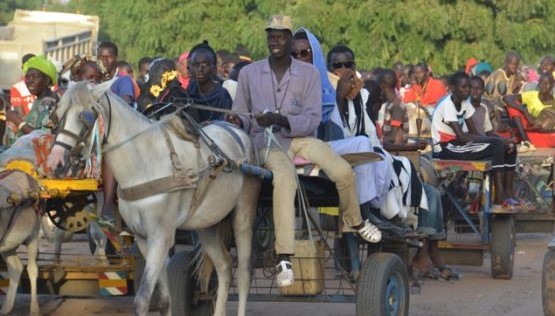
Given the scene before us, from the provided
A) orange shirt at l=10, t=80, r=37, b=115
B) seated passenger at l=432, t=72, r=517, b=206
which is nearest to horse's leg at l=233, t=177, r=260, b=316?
seated passenger at l=432, t=72, r=517, b=206

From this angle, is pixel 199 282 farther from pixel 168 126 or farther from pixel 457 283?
pixel 457 283

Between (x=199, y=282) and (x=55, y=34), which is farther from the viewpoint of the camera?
(x=55, y=34)

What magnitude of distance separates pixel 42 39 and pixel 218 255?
21936mm

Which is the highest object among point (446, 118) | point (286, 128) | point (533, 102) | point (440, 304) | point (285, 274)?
point (286, 128)

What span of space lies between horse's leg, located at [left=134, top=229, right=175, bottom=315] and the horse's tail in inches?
37.1

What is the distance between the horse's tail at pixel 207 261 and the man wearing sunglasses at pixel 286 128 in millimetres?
627

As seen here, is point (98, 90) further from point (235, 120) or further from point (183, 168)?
point (235, 120)

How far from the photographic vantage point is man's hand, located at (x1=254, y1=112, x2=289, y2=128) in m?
9.39

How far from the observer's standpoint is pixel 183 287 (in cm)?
1006

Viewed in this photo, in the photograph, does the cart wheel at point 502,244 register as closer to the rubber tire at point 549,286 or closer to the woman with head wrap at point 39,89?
the rubber tire at point 549,286

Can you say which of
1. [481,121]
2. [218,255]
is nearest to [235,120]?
[218,255]

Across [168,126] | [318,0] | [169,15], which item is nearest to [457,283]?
[168,126]

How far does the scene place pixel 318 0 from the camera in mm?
33156

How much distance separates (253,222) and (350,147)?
0.88 meters
